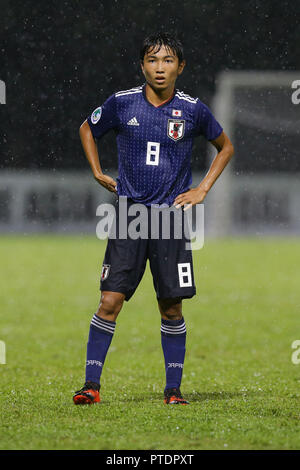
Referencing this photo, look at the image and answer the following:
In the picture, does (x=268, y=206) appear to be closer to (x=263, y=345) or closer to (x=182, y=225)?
(x=263, y=345)

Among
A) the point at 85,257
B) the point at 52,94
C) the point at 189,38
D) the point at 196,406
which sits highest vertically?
the point at 189,38

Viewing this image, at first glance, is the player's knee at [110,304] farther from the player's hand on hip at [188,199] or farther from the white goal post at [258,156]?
the white goal post at [258,156]

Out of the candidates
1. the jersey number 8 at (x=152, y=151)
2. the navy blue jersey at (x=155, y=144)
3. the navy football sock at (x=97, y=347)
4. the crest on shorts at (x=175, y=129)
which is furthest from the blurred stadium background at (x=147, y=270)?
the crest on shorts at (x=175, y=129)

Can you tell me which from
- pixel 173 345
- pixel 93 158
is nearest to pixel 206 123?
pixel 93 158

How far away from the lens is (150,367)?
A: 7734 mm

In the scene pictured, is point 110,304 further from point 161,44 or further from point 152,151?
point 161,44

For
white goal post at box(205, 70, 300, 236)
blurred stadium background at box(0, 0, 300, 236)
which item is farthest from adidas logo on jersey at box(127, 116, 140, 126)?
white goal post at box(205, 70, 300, 236)

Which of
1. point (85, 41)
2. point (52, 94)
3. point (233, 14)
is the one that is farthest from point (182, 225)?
→ point (233, 14)

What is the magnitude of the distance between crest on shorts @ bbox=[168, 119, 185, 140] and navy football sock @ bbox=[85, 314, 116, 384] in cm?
116

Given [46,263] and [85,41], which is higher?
[85,41]

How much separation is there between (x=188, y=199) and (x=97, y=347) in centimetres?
103

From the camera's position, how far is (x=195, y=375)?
23.7 ft

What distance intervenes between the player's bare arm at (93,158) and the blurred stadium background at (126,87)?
14324mm

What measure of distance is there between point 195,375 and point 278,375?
2.13 feet
